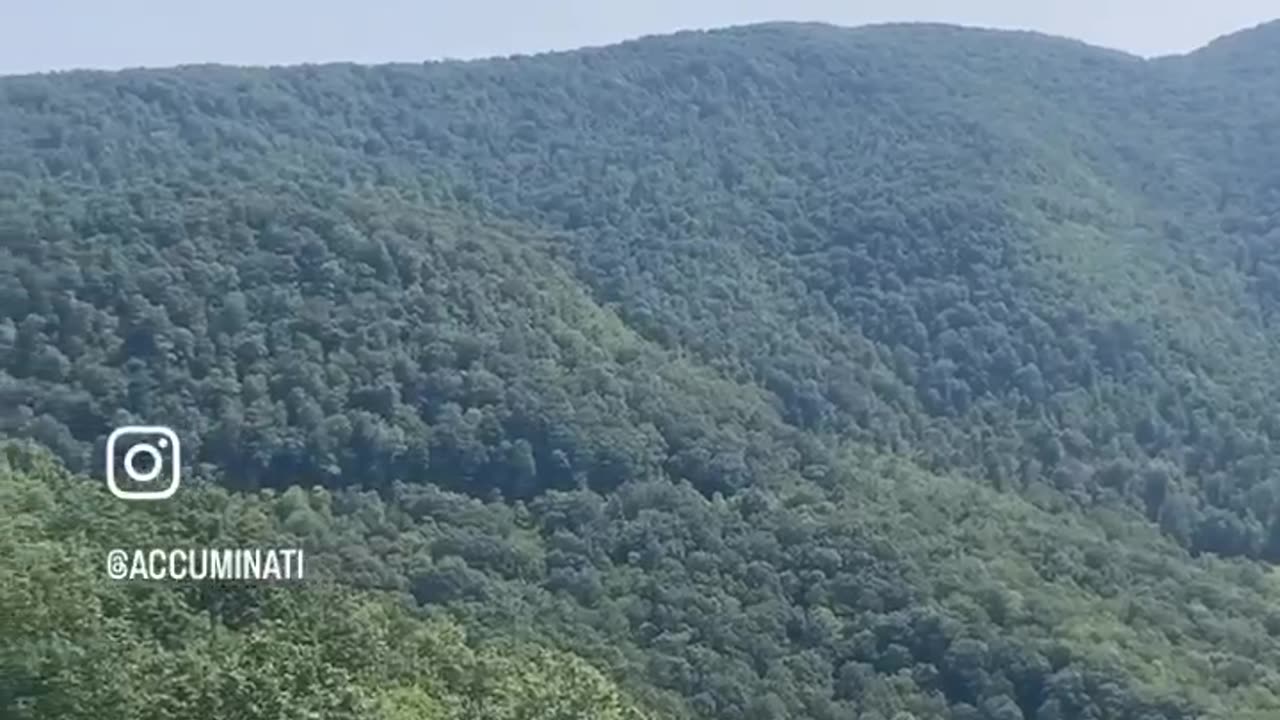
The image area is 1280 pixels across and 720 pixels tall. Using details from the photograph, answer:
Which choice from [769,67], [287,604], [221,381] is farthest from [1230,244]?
[287,604]

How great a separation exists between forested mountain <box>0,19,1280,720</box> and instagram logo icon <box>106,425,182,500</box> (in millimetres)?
1029

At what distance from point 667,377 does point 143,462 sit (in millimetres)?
34537

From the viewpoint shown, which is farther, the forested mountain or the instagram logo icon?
the forested mountain

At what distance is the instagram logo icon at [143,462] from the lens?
4025cm

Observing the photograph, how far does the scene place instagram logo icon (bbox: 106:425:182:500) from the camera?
40250 mm

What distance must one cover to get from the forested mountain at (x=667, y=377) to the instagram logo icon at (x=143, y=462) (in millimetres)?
1029

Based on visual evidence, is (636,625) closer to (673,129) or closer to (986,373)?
(986,373)

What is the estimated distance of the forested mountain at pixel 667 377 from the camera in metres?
56.5

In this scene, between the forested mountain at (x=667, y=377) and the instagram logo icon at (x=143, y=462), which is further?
the forested mountain at (x=667, y=377)

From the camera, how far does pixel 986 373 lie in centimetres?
9725

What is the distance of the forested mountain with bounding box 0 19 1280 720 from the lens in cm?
5653

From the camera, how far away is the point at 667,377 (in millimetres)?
81312

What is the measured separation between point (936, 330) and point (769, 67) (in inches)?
1517

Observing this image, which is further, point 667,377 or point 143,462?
point 667,377
